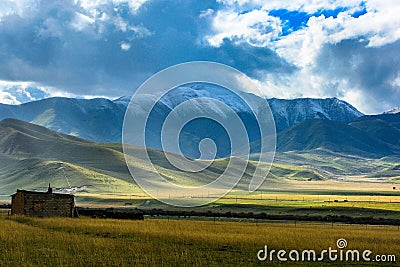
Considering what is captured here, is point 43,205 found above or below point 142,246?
above

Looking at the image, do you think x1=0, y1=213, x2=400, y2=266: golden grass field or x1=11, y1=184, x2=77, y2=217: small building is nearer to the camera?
x1=0, y1=213, x2=400, y2=266: golden grass field

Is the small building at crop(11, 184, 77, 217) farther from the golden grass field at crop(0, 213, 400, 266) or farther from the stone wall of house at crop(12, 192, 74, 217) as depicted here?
the golden grass field at crop(0, 213, 400, 266)

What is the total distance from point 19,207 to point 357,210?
80.0 metres

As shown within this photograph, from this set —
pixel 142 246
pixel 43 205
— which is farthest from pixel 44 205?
pixel 142 246

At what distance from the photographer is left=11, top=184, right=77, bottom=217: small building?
7488 cm

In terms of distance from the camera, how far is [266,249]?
4081 centimetres

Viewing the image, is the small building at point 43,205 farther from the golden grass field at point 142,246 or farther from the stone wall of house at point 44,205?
the golden grass field at point 142,246

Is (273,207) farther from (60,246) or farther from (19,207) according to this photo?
(60,246)

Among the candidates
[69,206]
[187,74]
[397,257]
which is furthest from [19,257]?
[187,74]

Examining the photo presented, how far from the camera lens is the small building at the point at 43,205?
74.9 meters

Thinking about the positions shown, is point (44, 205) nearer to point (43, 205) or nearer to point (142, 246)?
point (43, 205)

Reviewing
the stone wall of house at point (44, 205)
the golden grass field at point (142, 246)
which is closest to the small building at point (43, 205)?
the stone wall of house at point (44, 205)

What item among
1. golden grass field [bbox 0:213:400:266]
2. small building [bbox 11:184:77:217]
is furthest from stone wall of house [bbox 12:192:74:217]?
golden grass field [bbox 0:213:400:266]

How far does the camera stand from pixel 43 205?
248ft
